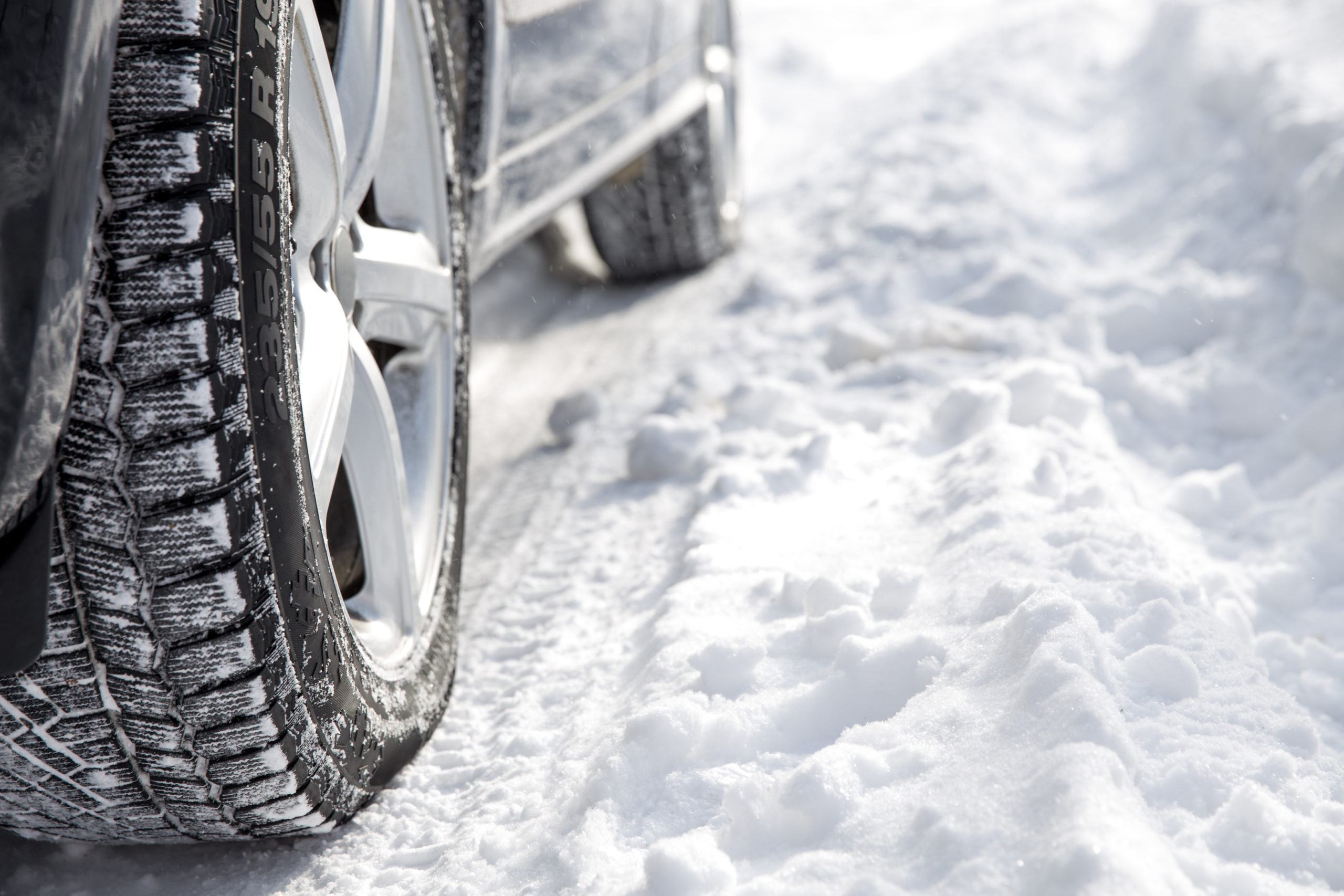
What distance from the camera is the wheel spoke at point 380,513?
1.26 meters

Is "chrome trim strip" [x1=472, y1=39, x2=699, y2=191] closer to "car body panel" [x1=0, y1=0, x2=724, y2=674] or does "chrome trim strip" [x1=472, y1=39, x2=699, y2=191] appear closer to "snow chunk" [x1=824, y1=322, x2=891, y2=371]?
"snow chunk" [x1=824, y1=322, x2=891, y2=371]

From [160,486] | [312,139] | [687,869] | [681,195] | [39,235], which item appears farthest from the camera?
[681,195]

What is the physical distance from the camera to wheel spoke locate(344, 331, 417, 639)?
1264 millimetres

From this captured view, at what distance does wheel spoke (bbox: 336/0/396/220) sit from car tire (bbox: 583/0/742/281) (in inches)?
73.6

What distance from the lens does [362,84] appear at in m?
1.25

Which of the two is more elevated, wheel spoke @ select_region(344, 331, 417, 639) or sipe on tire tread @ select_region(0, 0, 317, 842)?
sipe on tire tread @ select_region(0, 0, 317, 842)

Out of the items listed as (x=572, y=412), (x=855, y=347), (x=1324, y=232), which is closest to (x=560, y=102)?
(x=572, y=412)

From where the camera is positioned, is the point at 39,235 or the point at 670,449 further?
the point at 670,449

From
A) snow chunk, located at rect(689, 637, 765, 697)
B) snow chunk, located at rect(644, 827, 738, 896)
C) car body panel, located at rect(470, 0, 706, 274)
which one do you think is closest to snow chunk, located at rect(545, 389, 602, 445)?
car body panel, located at rect(470, 0, 706, 274)

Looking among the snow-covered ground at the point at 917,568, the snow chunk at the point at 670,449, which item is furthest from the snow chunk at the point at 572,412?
the snow chunk at the point at 670,449

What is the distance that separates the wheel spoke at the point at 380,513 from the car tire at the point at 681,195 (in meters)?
2.01

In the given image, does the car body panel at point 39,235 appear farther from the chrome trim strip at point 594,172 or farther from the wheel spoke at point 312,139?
the chrome trim strip at point 594,172

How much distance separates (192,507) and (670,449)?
1.29 metres

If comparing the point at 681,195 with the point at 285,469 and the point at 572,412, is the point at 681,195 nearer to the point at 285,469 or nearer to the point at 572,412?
the point at 572,412
